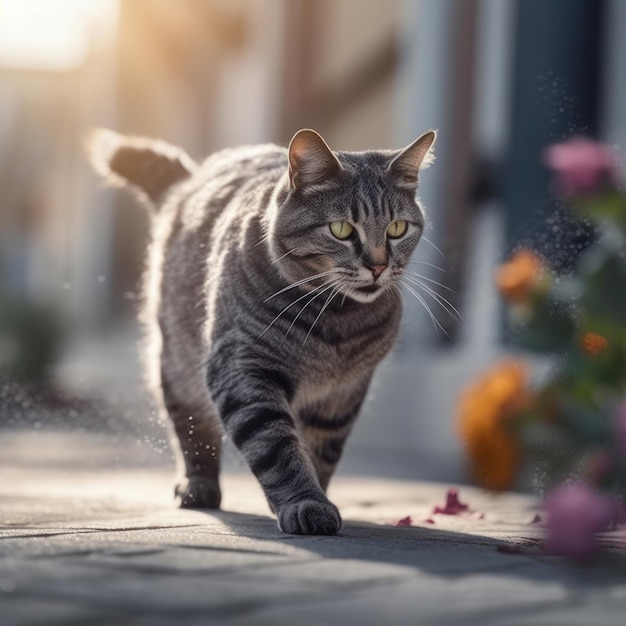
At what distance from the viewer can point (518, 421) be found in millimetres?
2250

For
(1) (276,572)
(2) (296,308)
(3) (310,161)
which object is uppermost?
(3) (310,161)

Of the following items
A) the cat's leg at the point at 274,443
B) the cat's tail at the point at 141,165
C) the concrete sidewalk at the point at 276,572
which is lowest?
the concrete sidewalk at the point at 276,572

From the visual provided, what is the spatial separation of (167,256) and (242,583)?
2.34 metres

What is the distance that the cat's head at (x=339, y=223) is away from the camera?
335 centimetres

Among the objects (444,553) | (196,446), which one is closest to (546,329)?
(444,553)

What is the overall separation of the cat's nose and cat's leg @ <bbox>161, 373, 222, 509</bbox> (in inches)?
31.7

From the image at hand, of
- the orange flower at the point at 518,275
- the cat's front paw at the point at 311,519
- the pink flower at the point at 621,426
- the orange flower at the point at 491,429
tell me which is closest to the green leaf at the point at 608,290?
the pink flower at the point at 621,426

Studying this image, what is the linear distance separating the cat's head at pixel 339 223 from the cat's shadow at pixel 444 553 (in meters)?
0.67

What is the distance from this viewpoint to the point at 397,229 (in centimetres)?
348

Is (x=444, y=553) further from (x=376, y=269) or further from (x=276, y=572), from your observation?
(x=376, y=269)

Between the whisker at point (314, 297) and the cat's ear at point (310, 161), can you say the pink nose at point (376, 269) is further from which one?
the cat's ear at point (310, 161)

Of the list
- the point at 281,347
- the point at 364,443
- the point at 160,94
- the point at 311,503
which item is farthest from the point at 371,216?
the point at 160,94

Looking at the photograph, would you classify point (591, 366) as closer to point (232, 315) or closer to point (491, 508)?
point (232, 315)

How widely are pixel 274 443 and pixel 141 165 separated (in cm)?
176
